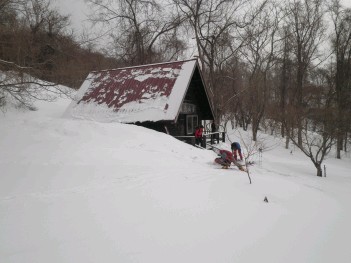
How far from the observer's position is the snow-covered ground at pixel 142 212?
3533 millimetres

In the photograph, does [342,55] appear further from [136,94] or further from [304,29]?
[136,94]

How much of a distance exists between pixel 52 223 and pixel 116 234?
1.02 m

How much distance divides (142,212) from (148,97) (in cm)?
1033

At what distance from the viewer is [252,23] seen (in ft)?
73.7

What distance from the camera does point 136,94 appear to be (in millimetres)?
14812

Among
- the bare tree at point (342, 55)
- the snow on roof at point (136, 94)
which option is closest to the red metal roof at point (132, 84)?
the snow on roof at point (136, 94)

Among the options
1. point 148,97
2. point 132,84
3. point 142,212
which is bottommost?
point 142,212

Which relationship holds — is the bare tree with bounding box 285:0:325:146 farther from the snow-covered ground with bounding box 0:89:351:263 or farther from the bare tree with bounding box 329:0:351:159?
the snow-covered ground with bounding box 0:89:351:263

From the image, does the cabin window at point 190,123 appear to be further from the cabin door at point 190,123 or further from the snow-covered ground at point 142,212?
the snow-covered ground at point 142,212

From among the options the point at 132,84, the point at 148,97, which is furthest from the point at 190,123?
the point at 132,84

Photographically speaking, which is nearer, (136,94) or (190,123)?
(136,94)

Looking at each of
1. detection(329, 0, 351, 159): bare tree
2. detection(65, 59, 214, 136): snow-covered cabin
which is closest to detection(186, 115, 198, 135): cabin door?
detection(65, 59, 214, 136): snow-covered cabin

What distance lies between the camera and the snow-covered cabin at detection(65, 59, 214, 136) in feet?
44.8

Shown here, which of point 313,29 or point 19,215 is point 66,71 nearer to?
point 19,215
